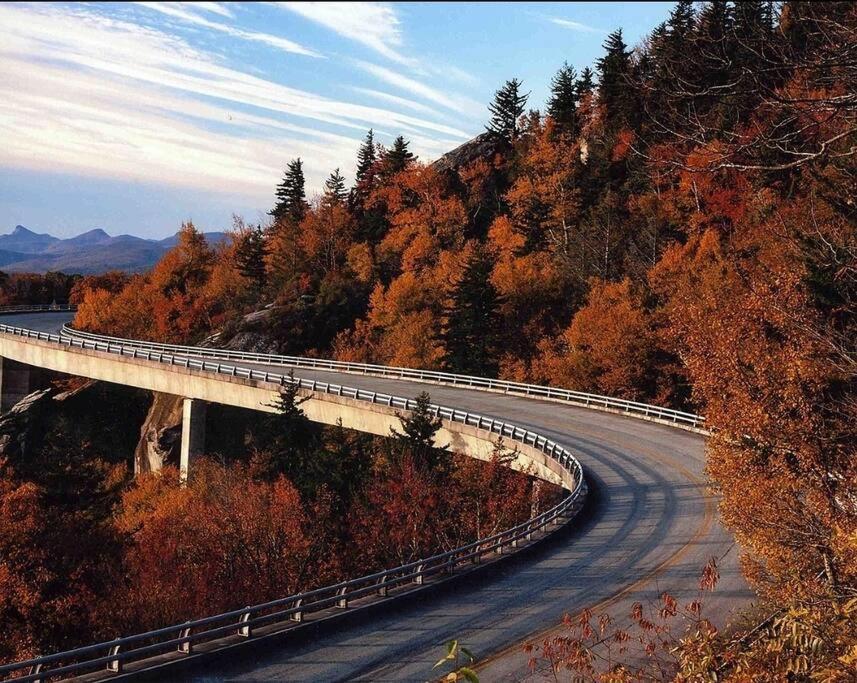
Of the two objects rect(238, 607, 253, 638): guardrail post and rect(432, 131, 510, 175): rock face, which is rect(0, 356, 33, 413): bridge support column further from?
rect(238, 607, 253, 638): guardrail post

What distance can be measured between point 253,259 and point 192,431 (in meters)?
37.1

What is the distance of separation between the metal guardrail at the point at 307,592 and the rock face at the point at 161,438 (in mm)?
6646

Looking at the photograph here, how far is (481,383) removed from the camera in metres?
50.7

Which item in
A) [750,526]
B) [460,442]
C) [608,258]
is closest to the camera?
[750,526]

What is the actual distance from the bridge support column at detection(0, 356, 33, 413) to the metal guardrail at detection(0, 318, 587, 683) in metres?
27.2

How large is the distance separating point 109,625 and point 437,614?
48.3 ft

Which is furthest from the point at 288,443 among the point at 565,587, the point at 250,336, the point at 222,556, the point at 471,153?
the point at 471,153

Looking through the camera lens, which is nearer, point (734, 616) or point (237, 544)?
point (734, 616)

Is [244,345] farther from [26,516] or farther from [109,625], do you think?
[109,625]

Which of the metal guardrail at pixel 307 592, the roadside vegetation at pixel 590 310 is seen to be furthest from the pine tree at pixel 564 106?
the metal guardrail at pixel 307 592

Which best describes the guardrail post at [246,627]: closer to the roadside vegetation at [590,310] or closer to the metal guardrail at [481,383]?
the roadside vegetation at [590,310]

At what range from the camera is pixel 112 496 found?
56.7 meters

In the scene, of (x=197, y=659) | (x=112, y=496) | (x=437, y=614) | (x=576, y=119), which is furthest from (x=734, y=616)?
(x=576, y=119)

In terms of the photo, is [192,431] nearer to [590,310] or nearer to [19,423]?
[19,423]
